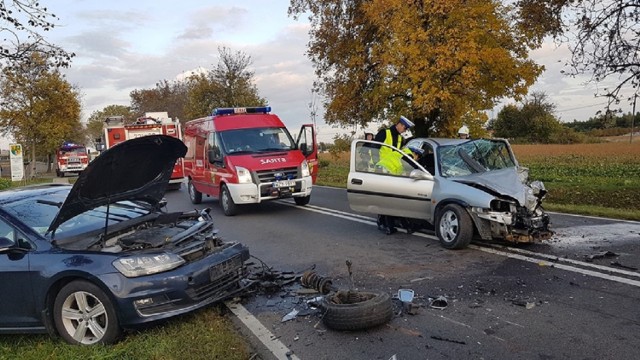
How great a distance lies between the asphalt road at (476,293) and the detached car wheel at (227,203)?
2773 mm

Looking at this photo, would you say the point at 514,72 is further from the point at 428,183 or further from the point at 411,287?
the point at 411,287

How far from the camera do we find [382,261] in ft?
22.0

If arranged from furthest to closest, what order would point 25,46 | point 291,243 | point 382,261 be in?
1. point 25,46
2. point 291,243
3. point 382,261

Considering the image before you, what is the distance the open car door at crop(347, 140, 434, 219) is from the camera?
770 centimetres

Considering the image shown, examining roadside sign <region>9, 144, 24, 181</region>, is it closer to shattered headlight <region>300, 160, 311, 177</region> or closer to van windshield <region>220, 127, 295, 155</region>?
van windshield <region>220, 127, 295, 155</region>

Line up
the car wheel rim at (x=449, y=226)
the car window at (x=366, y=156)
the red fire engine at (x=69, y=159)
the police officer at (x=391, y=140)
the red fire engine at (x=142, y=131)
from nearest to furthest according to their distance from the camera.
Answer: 1. the car wheel rim at (x=449, y=226)
2. the car window at (x=366, y=156)
3. the police officer at (x=391, y=140)
4. the red fire engine at (x=142, y=131)
5. the red fire engine at (x=69, y=159)

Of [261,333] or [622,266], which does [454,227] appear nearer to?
[622,266]

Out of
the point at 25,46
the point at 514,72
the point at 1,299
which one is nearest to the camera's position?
the point at 1,299

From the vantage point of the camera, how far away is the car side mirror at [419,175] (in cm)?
763

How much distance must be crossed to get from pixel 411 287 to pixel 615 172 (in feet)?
65.4

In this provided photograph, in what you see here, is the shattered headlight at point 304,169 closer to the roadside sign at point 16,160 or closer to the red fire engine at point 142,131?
the red fire engine at point 142,131

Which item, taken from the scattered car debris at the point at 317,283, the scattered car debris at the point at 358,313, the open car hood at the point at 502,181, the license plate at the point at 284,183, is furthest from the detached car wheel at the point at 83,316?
the license plate at the point at 284,183

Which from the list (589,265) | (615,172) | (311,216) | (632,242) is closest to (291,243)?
(311,216)

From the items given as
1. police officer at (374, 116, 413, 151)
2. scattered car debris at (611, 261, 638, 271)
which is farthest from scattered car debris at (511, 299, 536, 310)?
police officer at (374, 116, 413, 151)
